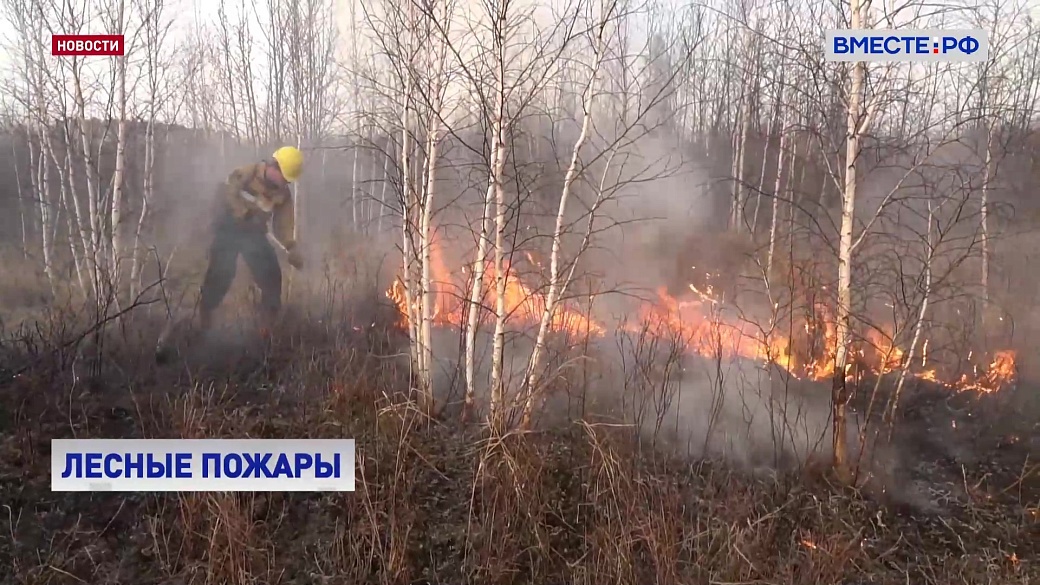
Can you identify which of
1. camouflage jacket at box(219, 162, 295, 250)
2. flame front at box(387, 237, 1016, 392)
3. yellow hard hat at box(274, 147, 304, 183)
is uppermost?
yellow hard hat at box(274, 147, 304, 183)

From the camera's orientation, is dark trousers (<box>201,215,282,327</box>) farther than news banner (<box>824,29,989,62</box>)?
Yes

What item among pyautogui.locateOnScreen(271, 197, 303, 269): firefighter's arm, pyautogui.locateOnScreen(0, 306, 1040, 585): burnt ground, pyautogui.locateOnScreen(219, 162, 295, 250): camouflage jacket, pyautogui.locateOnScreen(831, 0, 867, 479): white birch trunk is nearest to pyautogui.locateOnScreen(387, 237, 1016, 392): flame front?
pyautogui.locateOnScreen(831, 0, 867, 479): white birch trunk

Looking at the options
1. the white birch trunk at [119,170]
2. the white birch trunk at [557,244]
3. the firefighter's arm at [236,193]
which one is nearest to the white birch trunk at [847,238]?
the white birch trunk at [557,244]

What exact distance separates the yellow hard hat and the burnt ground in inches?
80.9

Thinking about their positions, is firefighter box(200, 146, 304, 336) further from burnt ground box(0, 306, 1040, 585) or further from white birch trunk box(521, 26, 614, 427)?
white birch trunk box(521, 26, 614, 427)

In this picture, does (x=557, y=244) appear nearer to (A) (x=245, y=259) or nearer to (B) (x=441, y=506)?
(B) (x=441, y=506)

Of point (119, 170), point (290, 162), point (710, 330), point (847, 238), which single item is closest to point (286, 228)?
point (290, 162)

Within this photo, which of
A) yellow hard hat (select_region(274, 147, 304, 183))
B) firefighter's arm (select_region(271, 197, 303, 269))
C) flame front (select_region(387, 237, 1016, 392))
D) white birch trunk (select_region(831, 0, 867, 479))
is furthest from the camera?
yellow hard hat (select_region(274, 147, 304, 183))

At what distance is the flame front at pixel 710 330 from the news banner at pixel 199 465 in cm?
137

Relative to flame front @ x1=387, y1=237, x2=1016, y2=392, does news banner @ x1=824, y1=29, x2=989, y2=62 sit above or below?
above

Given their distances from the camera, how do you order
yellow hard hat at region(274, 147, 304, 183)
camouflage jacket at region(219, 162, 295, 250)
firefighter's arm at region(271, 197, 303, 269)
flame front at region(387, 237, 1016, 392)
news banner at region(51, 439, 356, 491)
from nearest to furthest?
news banner at region(51, 439, 356, 491)
flame front at region(387, 237, 1016, 392)
camouflage jacket at region(219, 162, 295, 250)
firefighter's arm at region(271, 197, 303, 269)
yellow hard hat at region(274, 147, 304, 183)

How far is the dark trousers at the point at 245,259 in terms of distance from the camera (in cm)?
524

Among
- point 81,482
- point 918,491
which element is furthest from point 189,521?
point 918,491

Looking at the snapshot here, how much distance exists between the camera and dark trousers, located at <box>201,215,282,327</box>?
5.24 metres
